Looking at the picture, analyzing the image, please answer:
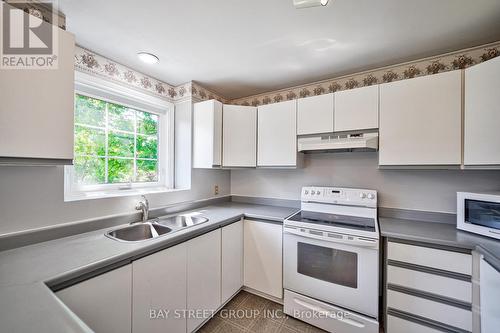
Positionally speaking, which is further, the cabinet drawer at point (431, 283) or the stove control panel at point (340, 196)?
the stove control panel at point (340, 196)

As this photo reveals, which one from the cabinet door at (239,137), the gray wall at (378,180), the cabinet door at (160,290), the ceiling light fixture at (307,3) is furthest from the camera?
the cabinet door at (239,137)

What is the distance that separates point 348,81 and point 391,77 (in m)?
0.37

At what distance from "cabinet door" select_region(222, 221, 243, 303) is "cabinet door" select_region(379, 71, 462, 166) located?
1.45m

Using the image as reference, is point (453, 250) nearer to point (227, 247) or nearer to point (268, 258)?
point (268, 258)

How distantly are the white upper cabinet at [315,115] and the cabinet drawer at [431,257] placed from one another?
108cm

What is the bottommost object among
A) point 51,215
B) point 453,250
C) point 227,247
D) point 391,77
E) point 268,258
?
point 268,258

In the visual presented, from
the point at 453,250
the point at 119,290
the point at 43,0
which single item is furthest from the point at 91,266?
the point at 453,250

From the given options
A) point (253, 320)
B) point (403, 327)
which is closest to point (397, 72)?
point (403, 327)

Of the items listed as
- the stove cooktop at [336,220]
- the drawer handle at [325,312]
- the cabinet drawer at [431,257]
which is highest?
the stove cooktop at [336,220]

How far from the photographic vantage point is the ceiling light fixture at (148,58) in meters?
1.65

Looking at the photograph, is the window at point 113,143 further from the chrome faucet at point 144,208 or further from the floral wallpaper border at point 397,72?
the floral wallpaper border at point 397,72

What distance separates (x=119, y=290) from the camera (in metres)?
1.06

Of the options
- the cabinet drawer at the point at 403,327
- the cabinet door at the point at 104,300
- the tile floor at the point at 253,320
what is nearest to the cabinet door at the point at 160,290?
the cabinet door at the point at 104,300

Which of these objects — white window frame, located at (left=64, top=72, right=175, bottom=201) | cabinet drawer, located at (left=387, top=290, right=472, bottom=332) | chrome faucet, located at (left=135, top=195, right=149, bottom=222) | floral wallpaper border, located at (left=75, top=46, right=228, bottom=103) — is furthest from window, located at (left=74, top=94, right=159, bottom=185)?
cabinet drawer, located at (left=387, top=290, right=472, bottom=332)
